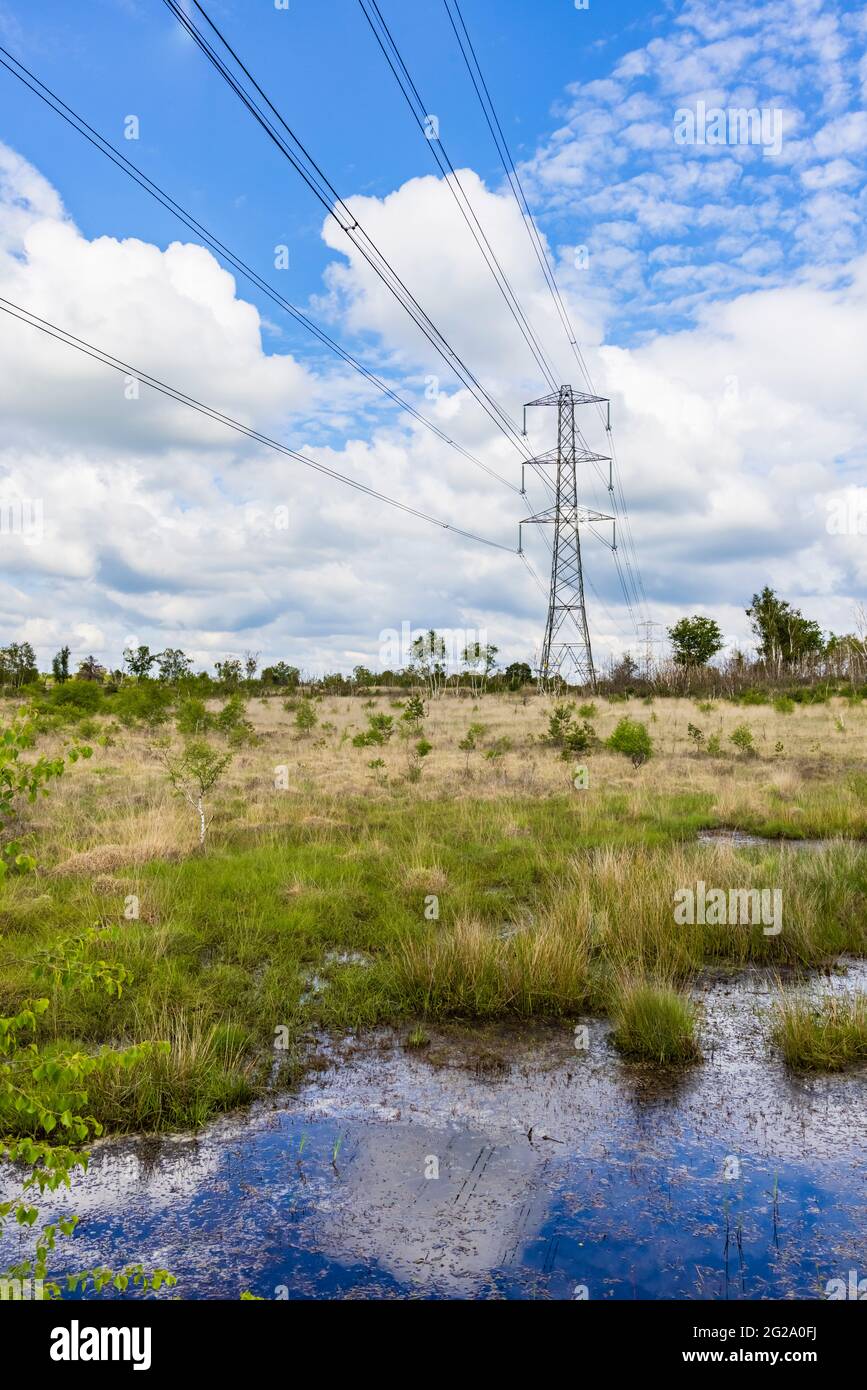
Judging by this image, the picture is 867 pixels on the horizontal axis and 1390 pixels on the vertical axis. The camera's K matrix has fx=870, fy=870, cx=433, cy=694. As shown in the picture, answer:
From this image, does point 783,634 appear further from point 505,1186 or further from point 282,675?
point 505,1186

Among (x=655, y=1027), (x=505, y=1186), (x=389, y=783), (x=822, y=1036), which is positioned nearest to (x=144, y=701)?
(x=389, y=783)

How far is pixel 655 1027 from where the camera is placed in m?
6.03

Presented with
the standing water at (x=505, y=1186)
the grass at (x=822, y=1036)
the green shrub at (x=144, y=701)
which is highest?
the green shrub at (x=144, y=701)

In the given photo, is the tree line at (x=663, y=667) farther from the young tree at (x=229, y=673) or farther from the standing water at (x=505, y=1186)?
the standing water at (x=505, y=1186)

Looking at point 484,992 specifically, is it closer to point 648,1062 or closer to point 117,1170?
point 648,1062

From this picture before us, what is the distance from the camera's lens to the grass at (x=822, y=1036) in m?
5.76

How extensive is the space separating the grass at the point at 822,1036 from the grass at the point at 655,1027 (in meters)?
0.60

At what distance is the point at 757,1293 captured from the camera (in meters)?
3.57

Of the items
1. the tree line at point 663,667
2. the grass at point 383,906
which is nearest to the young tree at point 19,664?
the tree line at point 663,667

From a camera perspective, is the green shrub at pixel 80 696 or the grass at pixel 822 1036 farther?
the green shrub at pixel 80 696

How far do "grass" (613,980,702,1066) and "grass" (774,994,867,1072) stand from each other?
1.98ft

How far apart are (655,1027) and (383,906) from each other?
3.55 m

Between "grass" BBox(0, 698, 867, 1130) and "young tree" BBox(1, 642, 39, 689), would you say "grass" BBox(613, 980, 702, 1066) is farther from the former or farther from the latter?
"young tree" BBox(1, 642, 39, 689)
